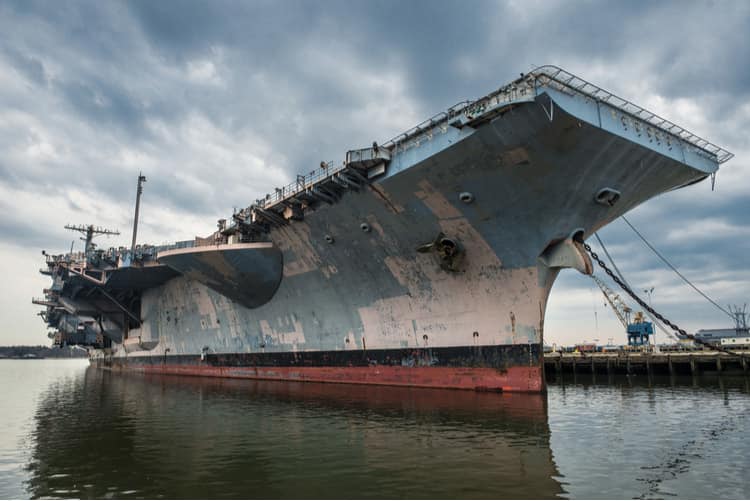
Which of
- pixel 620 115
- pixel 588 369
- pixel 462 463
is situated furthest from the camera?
pixel 588 369

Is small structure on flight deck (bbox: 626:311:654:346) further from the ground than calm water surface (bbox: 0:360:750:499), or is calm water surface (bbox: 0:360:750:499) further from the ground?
small structure on flight deck (bbox: 626:311:654:346)

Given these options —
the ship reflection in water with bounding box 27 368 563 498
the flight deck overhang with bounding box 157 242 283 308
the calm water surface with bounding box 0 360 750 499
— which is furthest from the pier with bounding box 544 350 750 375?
the flight deck overhang with bounding box 157 242 283 308

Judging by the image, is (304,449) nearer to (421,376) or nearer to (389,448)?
(389,448)

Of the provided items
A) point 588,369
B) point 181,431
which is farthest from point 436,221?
point 588,369

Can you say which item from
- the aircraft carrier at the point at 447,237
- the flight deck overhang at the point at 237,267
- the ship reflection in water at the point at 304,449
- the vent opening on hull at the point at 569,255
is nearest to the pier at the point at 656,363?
the aircraft carrier at the point at 447,237

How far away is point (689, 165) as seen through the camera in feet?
50.5

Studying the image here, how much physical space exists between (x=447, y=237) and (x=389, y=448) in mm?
8812

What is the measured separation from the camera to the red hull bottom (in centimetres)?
1543

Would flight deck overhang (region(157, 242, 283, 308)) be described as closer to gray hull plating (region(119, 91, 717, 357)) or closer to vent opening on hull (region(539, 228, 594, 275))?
gray hull plating (region(119, 91, 717, 357))

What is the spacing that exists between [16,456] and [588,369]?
26911mm

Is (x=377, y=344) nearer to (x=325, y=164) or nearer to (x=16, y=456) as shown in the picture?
(x=325, y=164)

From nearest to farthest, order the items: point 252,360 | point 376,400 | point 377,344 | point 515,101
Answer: point 515,101 < point 376,400 < point 377,344 < point 252,360

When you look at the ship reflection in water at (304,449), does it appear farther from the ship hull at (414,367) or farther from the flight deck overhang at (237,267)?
the flight deck overhang at (237,267)

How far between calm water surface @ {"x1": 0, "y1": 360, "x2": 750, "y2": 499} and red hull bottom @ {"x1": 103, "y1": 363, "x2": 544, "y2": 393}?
2.49 ft
